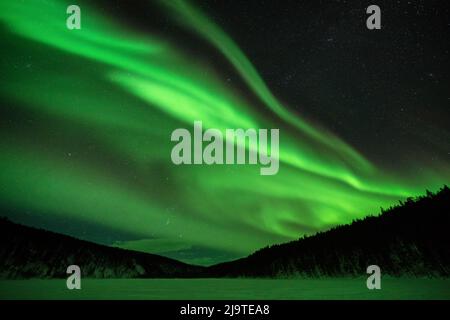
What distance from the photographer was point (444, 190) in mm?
100500

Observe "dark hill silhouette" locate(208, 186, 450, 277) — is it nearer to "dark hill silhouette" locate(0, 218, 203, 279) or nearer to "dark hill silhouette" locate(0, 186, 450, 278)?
"dark hill silhouette" locate(0, 186, 450, 278)

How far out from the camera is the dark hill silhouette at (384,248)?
86.7 m

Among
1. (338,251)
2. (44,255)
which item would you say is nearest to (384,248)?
(338,251)

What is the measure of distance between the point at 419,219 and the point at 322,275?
22.9 meters

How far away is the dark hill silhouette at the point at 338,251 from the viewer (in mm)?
90625

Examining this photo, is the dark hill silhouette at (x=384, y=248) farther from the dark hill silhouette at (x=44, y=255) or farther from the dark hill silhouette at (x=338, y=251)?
the dark hill silhouette at (x=44, y=255)

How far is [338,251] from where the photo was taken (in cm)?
11012

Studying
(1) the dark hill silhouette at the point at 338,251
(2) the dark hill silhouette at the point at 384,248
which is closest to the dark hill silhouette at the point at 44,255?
(1) the dark hill silhouette at the point at 338,251

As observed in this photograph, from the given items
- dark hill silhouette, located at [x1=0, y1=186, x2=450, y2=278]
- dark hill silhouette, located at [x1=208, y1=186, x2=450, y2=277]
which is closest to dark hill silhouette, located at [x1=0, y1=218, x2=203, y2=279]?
dark hill silhouette, located at [x1=0, y1=186, x2=450, y2=278]

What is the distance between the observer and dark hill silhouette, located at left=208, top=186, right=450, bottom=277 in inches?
3413

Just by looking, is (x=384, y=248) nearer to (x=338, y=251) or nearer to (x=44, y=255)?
(x=338, y=251)
